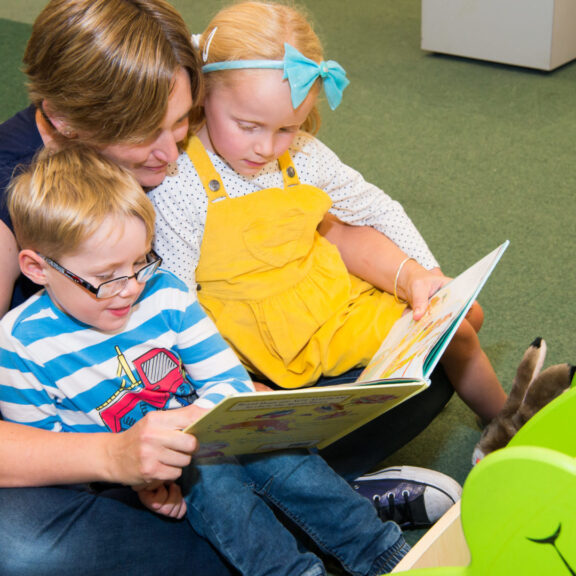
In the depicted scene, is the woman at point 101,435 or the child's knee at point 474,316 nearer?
the woman at point 101,435

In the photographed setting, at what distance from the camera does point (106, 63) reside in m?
0.96

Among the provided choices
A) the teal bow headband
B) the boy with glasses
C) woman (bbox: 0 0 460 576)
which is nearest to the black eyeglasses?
the boy with glasses

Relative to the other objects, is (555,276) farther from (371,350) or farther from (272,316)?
(272,316)

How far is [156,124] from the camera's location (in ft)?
3.41

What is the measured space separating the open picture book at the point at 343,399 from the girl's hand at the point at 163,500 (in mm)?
85

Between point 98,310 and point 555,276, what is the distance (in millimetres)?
1259

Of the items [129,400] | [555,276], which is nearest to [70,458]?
[129,400]

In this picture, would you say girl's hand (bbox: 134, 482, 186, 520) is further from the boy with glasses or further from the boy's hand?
the boy's hand

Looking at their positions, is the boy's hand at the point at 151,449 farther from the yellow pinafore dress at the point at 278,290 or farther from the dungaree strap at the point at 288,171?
the dungaree strap at the point at 288,171

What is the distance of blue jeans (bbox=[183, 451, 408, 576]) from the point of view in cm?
104

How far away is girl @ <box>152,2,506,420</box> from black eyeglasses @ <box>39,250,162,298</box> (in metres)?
0.16

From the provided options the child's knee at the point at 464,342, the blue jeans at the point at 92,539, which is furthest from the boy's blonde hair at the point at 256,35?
the blue jeans at the point at 92,539

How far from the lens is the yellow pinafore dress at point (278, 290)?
1.22m

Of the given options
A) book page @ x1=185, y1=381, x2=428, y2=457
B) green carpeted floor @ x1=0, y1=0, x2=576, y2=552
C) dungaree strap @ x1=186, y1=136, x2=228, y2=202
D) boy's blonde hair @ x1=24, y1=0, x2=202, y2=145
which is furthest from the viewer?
green carpeted floor @ x1=0, y1=0, x2=576, y2=552
